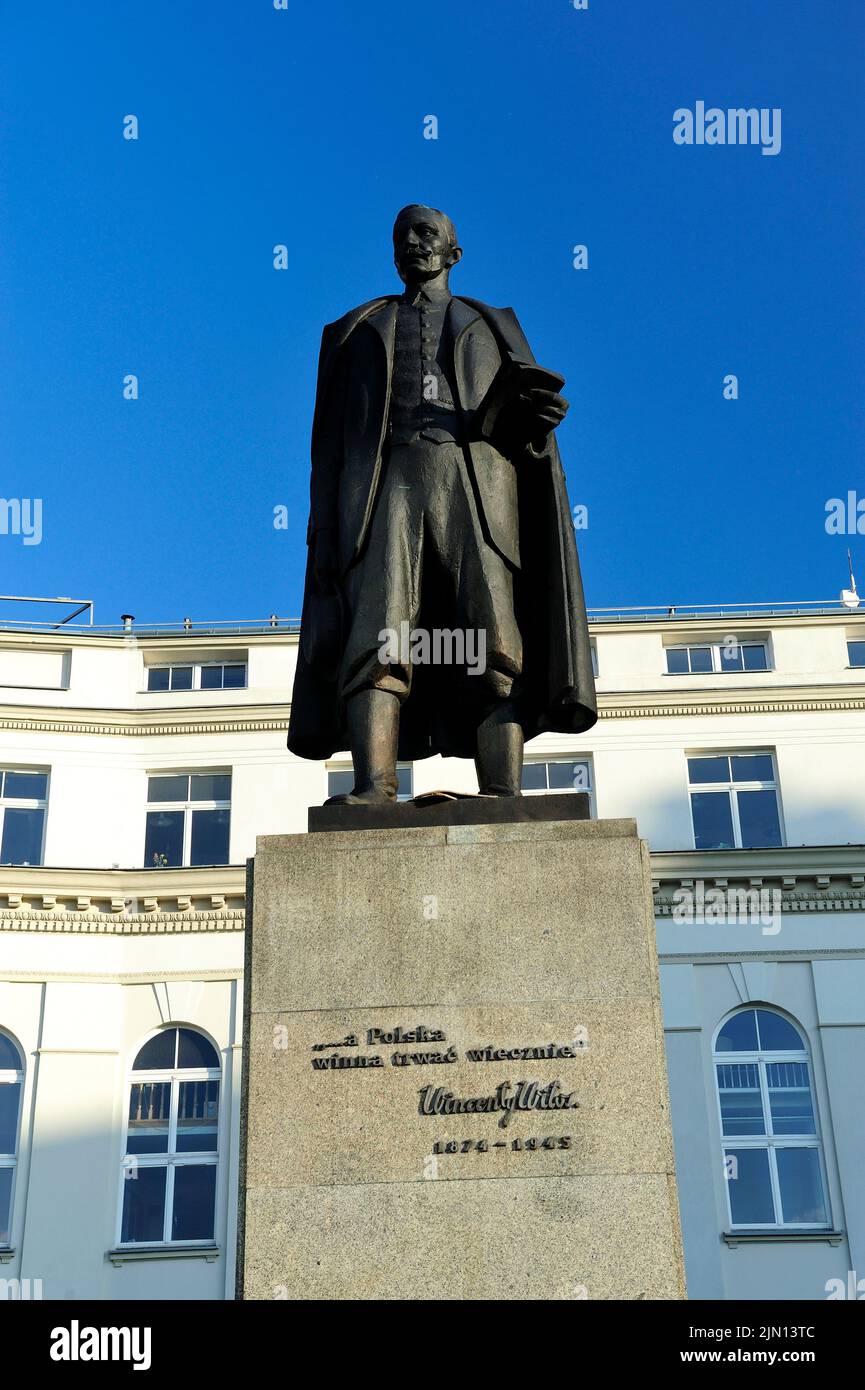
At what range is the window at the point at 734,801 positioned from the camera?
38.4 metres

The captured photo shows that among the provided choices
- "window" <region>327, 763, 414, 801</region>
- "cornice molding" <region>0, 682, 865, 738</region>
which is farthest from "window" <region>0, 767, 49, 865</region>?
"window" <region>327, 763, 414, 801</region>

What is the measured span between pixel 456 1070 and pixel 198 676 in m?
32.8

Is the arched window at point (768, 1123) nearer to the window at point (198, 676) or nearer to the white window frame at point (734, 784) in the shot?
the white window frame at point (734, 784)

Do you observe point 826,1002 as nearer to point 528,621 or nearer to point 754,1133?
point 754,1133

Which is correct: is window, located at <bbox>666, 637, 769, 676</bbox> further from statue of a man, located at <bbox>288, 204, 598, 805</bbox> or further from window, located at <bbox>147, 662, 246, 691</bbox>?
statue of a man, located at <bbox>288, 204, 598, 805</bbox>

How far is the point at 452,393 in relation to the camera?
34.0ft

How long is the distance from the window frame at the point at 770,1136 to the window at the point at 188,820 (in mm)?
11335

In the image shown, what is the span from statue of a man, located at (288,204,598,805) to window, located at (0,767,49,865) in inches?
1140

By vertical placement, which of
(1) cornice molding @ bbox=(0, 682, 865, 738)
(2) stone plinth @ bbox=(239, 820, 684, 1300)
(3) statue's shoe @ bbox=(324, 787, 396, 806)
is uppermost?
(1) cornice molding @ bbox=(0, 682, 865, 738)

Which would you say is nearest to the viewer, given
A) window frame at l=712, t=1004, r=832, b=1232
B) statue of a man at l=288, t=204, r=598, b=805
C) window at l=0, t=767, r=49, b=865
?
statue of a man at l=288, t=204, r=598, b=805

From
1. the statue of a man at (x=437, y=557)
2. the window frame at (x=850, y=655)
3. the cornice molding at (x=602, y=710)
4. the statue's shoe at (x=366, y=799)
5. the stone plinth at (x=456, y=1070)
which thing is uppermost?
the window frame at (x=850, y=655)

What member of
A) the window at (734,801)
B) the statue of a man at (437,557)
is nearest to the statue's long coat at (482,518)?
the statue of a man at (437,557)

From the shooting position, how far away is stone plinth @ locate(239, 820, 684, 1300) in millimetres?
7957
